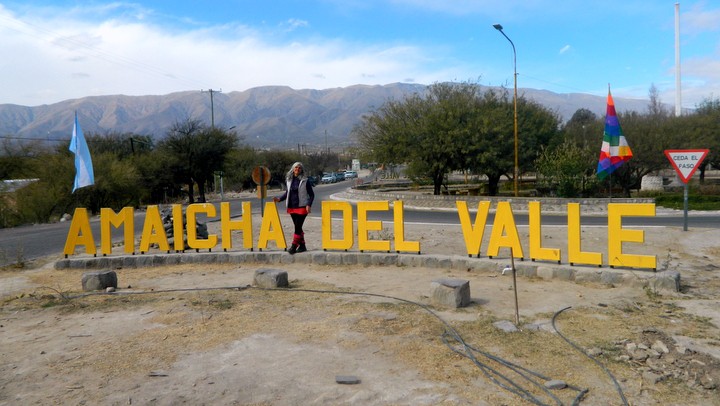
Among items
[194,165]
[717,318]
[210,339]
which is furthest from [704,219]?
[194,165]

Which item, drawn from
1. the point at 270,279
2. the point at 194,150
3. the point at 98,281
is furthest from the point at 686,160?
the point at 194,150

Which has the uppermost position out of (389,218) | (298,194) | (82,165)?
(82,165)

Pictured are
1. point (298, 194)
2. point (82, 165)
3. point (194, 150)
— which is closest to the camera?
point (298, 194)

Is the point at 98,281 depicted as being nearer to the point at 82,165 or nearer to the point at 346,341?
the point at 346,341

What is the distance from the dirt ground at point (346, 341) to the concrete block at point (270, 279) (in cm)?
22

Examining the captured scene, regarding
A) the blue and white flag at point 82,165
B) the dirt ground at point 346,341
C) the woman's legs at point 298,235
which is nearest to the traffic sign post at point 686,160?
the dirt ground at point 346,341

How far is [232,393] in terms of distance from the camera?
4883 millimetres

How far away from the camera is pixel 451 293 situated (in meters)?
7.52

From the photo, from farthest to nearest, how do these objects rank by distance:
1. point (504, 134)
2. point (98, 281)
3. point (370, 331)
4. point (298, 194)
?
1. point (504, 134)
2. point (298, 194)
3. point (98, 281)
4. point (370, 331)

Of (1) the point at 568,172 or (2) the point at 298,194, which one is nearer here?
(2) the point at 298,194

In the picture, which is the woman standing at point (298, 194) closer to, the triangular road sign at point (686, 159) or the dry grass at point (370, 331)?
the dry grass at point (370, 331)

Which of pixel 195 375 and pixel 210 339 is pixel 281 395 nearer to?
pixel 195 375

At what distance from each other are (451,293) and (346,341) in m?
2.00

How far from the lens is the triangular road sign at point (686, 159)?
15523 millimetres
